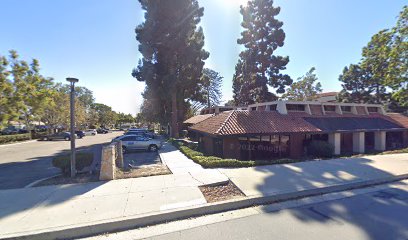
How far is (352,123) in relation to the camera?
1892cm

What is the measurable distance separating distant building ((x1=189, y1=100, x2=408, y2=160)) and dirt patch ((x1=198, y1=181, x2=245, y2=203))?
5.47 meters

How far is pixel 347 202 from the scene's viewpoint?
6.43 meters

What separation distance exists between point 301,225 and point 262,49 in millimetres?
28399

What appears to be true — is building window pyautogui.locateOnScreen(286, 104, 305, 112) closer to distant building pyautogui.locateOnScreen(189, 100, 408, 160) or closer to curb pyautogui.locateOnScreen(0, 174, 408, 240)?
distant building pyautogui.locateOnScreen(189, 100, 408, 160)

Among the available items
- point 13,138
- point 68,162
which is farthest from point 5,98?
point 13,138

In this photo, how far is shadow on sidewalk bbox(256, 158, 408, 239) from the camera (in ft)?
16.6

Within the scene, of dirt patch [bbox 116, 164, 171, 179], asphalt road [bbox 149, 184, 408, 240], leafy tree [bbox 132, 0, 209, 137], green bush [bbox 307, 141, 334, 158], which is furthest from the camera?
leafy tree [bbox 132, 0, 209, 137]

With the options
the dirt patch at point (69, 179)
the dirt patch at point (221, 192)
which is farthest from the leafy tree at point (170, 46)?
the dirt patch at point (221, 192)

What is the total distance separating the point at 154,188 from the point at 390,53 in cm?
1816

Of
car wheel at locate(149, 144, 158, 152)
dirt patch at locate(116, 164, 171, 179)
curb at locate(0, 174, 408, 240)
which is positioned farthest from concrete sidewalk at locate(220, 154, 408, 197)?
car wheel at locate(149, 144, 158, 152)

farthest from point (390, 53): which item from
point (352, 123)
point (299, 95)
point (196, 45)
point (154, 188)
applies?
point (299, 95)

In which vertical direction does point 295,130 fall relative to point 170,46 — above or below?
below

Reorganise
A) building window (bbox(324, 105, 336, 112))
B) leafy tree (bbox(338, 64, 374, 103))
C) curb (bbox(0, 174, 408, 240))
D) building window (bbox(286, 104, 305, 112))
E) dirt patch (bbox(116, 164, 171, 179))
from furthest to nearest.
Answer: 1. leafy tree (bbox(338, 64, 374, 103))
2. building window (bbox(324, 105, 336, 112))
3. building window (bbox(286, 104, 305, 112))
4. dirt patch (bbox(116, 164, 171, 179))
5. curb (bbox(0, 174, 408, 240))

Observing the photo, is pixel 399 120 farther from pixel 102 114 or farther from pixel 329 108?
pixel 102 114
